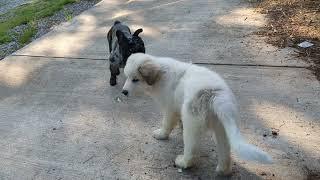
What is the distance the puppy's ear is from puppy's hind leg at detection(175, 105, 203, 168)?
19.9 inches

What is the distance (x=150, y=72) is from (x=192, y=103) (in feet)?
2.11

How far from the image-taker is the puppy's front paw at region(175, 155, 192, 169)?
3.84 m

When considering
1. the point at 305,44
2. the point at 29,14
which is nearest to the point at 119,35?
the point at 305,44

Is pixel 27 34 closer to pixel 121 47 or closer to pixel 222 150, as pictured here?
pixel 121 47

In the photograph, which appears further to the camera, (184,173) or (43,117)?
(43,117)

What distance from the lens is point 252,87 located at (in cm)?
530

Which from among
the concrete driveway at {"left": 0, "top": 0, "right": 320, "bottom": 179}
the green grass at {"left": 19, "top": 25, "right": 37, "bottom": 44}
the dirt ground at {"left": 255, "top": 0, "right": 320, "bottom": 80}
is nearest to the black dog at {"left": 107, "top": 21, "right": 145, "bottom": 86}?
the concrete driveway at {"left": 0, "top": 0, "right": 320, "bottom": 179}

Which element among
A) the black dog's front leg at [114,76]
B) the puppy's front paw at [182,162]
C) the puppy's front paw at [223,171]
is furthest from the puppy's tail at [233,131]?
the black dog's front leg at [114,76]

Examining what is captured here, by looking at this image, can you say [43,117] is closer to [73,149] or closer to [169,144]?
[73,149]

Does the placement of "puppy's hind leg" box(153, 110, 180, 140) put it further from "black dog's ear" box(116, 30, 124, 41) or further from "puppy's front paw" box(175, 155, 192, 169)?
"black dog's ear" box(116, 30, 124, 41)

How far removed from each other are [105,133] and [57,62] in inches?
101

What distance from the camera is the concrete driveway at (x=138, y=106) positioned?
409 cm

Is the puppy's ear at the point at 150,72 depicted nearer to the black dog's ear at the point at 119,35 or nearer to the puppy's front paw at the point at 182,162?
the puppy's front paw at the point at 182,162

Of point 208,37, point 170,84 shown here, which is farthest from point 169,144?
point 208,37
